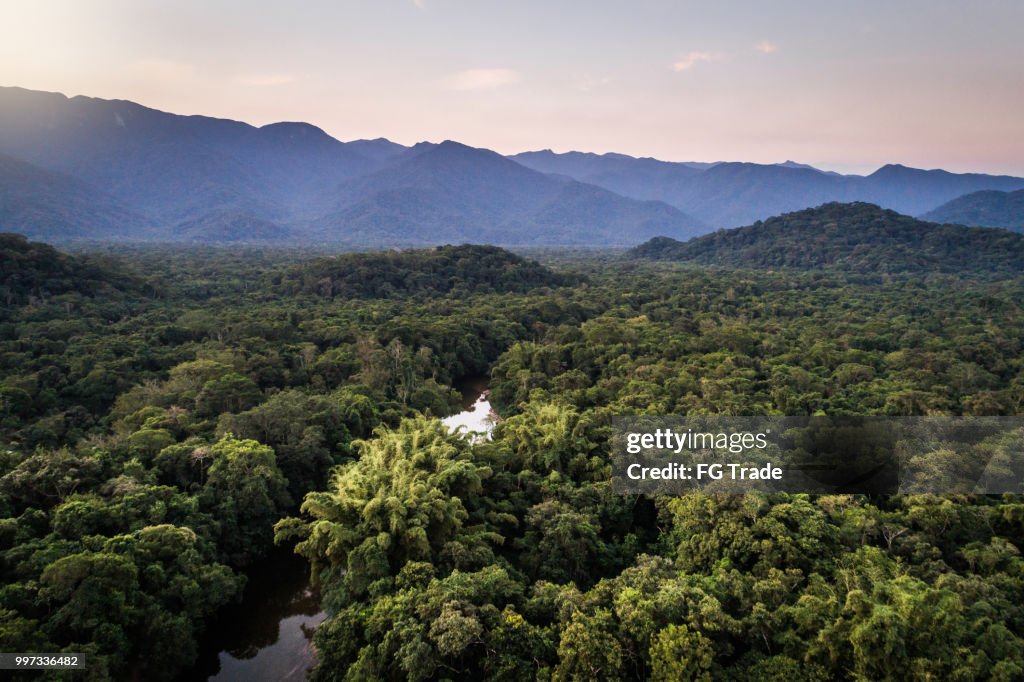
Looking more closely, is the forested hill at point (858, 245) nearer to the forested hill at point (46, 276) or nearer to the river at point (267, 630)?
the river at point (267, 630)

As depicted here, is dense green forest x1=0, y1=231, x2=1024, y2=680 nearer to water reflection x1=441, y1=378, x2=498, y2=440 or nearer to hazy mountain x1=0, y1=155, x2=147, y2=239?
water reflection x1=441, y1=378, x2=498, y2=440

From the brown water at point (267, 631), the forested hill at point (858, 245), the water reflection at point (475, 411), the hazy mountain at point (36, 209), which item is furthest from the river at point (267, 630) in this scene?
the hazy mountain at point (36, 209)

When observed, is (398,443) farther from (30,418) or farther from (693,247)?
(693,247)

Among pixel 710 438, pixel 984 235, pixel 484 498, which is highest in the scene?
pixel 984 235

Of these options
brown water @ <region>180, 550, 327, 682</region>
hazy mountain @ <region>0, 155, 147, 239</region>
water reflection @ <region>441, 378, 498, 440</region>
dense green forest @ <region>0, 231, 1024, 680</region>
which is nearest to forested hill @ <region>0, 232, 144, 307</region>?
dense green forest @ <region>0, 231, 1024, 680</region>

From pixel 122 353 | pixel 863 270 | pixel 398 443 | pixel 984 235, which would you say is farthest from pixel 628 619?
pixel 984 235

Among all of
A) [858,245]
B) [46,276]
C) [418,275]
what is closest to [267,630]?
[46,276]

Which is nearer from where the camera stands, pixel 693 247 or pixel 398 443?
pixel 398 443
